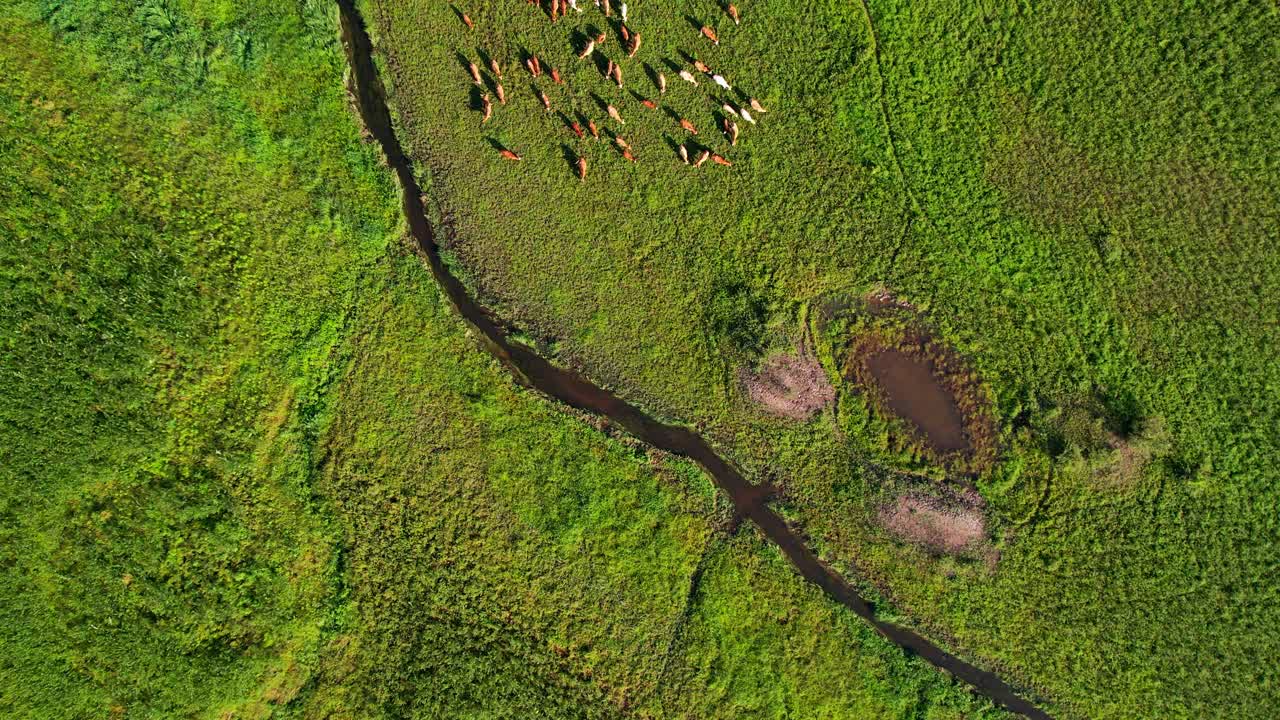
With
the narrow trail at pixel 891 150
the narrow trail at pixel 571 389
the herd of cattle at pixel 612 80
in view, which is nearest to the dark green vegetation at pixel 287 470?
the narrow trail at pixel 571 389

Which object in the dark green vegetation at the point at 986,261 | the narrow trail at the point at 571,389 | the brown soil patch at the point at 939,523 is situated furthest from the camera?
the narrow trail at the point at 571,389

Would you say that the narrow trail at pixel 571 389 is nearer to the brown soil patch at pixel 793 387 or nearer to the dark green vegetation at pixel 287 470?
the dark green vegetation at pixel 287 470

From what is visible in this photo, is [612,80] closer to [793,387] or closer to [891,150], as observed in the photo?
[891,150]

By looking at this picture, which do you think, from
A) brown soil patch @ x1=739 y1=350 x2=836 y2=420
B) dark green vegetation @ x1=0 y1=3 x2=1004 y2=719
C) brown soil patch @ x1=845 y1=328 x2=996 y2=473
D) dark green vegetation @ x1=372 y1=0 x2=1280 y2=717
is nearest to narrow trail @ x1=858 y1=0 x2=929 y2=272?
dark green vegetation @ x1=372 y1=0 x2=1280 y2=717

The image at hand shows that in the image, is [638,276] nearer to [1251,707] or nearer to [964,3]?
[964,3]

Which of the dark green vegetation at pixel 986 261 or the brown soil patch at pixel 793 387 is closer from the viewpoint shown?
the dark green vegetation at pixel 986 261

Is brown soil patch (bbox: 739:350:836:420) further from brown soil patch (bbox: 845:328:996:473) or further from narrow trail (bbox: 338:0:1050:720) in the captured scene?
narrow trail (bbox: 338:0:1050:720)

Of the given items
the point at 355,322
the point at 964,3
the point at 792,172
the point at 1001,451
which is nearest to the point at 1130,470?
the point at 1001,451

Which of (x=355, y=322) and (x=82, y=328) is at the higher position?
(x=355, y=322)
